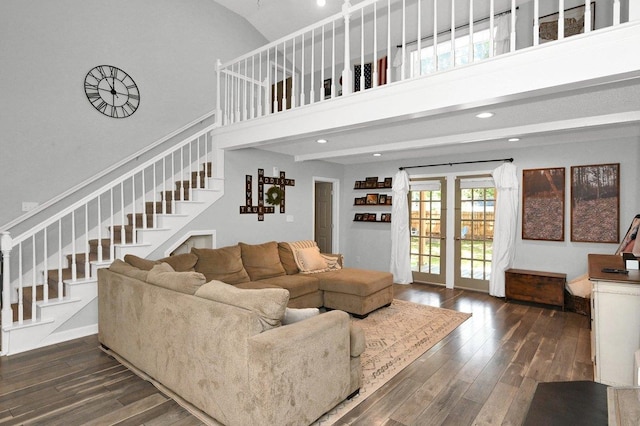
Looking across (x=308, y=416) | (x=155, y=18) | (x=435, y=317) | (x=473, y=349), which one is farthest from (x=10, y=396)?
(x=155, y=18)

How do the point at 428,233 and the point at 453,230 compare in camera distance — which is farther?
the point at 428,233

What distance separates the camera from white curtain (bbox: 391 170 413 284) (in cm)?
666

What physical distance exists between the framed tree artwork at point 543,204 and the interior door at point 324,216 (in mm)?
3668

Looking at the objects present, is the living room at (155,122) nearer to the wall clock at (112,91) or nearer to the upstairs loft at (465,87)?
the wall clock at (112,91)

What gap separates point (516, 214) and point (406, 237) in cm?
189

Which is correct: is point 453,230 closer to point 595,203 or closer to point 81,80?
point 595,203

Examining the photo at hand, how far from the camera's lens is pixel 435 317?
14.9 ft

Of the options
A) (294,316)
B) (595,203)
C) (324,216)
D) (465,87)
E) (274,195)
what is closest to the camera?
(294,316)

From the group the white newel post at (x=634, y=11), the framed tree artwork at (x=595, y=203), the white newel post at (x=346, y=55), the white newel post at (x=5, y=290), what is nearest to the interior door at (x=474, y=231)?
the framed tree artwork at (x=595, y=203)

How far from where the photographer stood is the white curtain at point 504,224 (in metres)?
5.55

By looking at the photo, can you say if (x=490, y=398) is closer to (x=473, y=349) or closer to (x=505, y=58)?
(x=473, y=349)

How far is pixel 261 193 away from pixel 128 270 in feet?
9.26

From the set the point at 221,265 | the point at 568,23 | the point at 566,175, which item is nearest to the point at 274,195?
the point at 221,265

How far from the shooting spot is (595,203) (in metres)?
4.98
